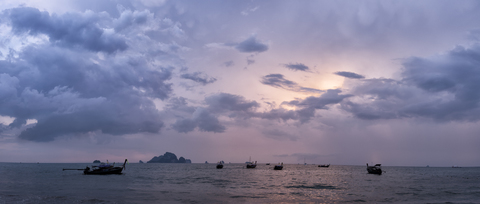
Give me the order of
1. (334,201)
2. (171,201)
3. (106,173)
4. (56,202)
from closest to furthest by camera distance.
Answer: (56,202), (171,201), (334,201), (106,173)

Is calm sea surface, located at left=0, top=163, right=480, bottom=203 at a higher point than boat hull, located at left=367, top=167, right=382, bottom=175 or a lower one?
higher

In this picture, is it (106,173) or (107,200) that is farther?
(106,173)

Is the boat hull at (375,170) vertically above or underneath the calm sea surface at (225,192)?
underneath

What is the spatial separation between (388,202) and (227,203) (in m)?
23.8

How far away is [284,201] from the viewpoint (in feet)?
135

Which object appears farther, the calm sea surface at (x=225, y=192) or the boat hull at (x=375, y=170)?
the boat hull at (x=375, y=170)

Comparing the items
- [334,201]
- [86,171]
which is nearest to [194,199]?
[334,201]

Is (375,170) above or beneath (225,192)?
beneath

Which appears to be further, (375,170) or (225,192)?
(375,170)

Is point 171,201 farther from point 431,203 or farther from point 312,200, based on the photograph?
point 431,203

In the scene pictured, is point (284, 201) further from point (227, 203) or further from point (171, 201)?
point (171, 201)

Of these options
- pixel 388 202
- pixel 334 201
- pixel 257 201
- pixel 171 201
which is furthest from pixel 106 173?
pixel 388 202

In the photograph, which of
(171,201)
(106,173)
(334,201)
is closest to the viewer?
(171,201)

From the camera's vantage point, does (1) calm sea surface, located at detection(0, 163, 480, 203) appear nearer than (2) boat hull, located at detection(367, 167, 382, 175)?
Yes
